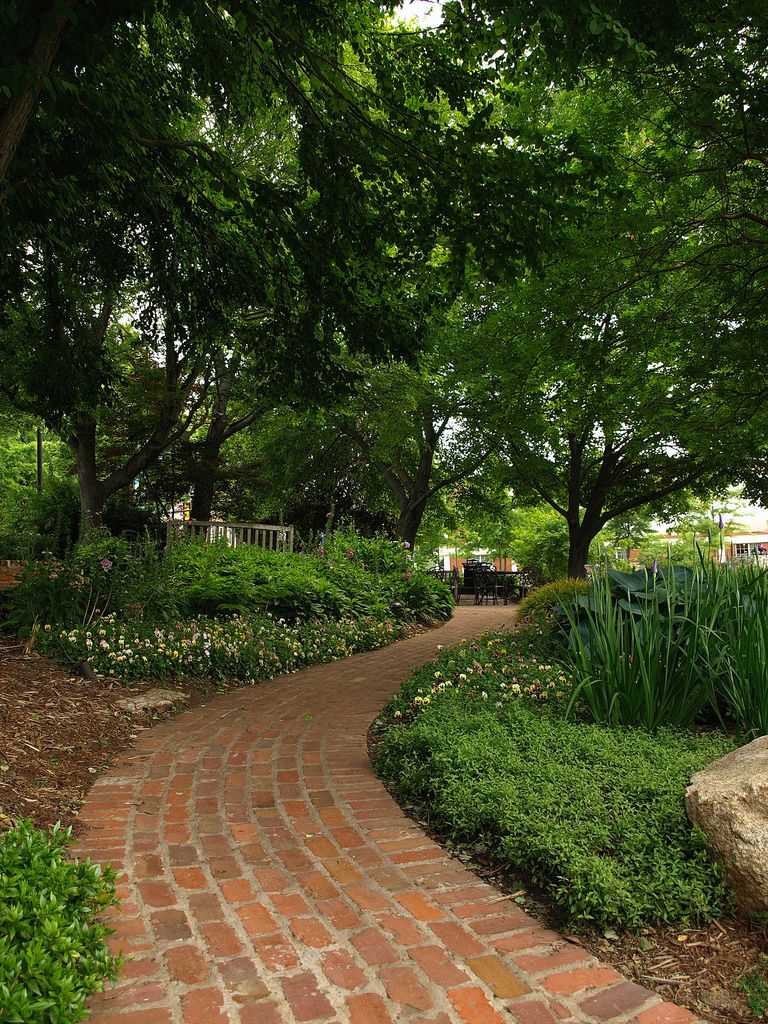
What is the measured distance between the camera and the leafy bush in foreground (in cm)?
210

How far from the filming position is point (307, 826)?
278cm

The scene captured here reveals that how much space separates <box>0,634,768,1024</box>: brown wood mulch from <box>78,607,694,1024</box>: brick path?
9 cm

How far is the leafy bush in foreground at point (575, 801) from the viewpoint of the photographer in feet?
6.88

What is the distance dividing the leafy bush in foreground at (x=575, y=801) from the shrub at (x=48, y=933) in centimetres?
137

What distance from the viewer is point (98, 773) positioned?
3.36m

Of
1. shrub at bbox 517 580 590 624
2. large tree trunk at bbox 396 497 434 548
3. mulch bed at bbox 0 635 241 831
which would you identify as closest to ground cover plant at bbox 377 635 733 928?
mulch bed at bbox 0 635 241 831

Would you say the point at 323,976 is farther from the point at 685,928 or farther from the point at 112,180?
the point at 112,180

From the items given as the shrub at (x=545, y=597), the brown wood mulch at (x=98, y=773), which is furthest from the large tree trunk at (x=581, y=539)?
the brown wood mulch at (x=98, y=773)

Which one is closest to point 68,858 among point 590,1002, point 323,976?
point 323,976

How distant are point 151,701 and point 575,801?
3.15 meters

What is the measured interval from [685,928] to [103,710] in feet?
11.5

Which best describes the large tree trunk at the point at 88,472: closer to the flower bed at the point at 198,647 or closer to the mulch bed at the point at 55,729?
the flower bed at the point at 198,647

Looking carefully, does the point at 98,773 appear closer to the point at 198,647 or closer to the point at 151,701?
the point at 151,701

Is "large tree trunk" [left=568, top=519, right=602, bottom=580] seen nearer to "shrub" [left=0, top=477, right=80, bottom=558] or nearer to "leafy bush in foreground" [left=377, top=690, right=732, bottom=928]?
"shrub" [left=0, top=477, right=80, bottom=558]
